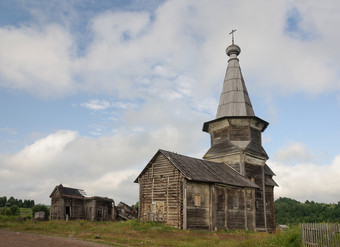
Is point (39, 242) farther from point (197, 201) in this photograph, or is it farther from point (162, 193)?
point (197, 201)

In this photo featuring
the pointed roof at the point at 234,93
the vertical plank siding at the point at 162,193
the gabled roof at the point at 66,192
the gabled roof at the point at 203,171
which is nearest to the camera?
the vertical plank siding at the point at 162,193

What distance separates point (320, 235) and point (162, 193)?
14.0 metres

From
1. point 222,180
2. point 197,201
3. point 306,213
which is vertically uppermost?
point 222,180

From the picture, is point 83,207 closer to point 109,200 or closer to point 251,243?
point 109,200

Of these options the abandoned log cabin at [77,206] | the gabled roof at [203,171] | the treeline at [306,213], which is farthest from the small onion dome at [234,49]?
the treeline at [306,213]

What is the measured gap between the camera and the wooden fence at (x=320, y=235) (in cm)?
1193

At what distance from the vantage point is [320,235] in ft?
41.0

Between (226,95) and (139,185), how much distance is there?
52.9 ft

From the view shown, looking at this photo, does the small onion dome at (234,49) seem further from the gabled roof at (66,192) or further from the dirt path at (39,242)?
the dirt path at (39,242)

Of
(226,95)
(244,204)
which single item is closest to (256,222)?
(244,204)

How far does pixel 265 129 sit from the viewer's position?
34.5 m

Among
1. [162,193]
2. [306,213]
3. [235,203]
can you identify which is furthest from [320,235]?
[306,213]

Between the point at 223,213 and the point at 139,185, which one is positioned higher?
the point at 139,185

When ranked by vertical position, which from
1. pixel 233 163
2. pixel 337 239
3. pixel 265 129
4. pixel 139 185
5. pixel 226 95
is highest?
pixel 226 95
